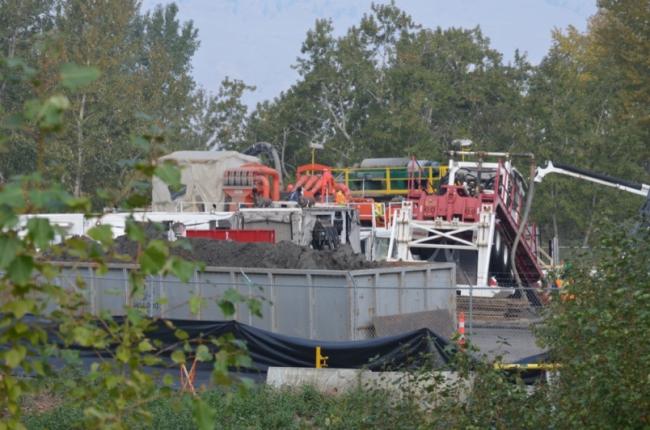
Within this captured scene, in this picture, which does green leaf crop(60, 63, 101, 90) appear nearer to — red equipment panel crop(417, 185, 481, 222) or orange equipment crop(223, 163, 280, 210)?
red equipment panel crop(417, 185, 481, 222)

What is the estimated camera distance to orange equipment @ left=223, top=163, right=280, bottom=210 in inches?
1324

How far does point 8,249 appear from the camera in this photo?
4.14 metres

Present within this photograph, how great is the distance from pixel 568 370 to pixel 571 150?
1553 inches

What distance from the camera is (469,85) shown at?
57469 millimetres

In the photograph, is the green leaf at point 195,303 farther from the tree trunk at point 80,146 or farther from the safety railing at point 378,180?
the tree trunk at point 80,146

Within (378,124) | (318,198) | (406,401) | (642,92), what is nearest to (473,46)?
(378,124)

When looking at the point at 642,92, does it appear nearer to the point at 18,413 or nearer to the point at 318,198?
the point at 318,198

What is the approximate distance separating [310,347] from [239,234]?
9547 mm

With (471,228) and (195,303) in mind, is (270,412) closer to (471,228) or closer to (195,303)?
(195,303)

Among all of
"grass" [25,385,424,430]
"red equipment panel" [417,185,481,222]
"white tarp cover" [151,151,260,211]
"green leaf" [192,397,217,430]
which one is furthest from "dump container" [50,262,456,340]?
"white tarp cover" [151,151,260,211]

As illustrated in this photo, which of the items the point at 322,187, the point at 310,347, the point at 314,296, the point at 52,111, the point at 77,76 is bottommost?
the point at 310,347

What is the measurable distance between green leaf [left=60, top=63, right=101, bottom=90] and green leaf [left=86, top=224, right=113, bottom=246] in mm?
560

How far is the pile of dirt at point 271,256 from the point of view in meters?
20.7

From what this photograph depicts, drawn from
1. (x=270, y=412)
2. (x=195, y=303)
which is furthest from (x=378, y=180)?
(x=195, y=303)
